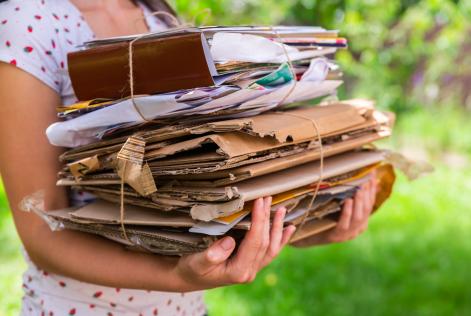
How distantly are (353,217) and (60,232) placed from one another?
0.56m

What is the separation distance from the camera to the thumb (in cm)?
Result: 88

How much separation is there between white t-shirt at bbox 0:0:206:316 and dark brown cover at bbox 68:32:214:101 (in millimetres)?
110

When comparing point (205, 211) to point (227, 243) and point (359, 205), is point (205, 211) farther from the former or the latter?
point (359, 205)

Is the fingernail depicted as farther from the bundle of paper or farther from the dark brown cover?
the dark brown cover


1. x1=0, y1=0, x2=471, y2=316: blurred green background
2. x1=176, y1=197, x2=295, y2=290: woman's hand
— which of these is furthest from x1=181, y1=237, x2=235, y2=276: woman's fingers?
x1=0, y1=0, x2=471, y2=316: blurred green background

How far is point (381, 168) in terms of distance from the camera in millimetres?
1324

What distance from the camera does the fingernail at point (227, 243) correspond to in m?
0.89

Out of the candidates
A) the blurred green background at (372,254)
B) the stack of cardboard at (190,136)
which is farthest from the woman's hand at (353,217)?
the blurred green background at (372,254)

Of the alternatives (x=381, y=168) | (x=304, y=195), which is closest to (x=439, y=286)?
(x=381, y=168)

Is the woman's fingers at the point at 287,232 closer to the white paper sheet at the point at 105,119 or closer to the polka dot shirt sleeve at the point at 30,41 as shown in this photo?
the white paper sheet at the point at 105,119

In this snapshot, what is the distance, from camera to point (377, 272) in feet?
10.9

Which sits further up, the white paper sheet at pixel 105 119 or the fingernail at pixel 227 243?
the white paper sheet at pixel 105 119

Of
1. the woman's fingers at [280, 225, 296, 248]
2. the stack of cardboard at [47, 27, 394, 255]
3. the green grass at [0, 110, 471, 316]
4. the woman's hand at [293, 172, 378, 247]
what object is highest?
the stack of cardboard at [47, 27, 394, 255]

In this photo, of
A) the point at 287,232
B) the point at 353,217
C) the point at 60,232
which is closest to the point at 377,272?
the point at 353,217
